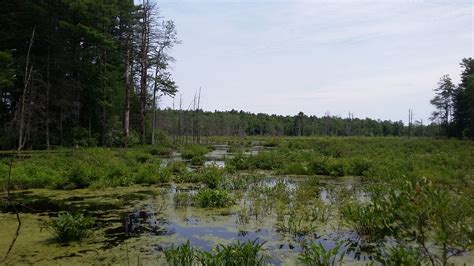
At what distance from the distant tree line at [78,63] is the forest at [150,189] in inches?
4.1

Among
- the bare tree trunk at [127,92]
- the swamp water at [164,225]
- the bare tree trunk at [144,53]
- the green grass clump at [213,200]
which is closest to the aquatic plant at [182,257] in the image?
the swamp water at [164,225]

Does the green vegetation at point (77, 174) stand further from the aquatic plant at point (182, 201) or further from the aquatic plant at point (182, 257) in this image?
the aquatic plant at point (182, 257)

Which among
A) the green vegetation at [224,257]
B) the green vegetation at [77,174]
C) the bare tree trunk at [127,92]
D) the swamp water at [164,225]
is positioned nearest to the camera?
the green vegetation at [224,257]

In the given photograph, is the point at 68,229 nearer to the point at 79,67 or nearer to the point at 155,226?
the point at 155,226

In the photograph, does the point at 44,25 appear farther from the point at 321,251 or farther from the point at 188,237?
the point at 321,251

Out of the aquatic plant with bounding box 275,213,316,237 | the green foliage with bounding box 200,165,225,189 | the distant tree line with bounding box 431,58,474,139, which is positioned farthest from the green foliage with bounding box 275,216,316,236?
the distant tree line with bounding box 431,58,474,139

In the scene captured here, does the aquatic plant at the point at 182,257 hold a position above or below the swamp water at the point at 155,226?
above

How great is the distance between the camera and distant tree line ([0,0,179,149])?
23844 mm

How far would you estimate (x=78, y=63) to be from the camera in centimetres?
2642

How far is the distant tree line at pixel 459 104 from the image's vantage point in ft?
163

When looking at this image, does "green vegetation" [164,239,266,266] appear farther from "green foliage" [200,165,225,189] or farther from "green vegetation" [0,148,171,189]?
"green vegetation" [0,148,171,189]

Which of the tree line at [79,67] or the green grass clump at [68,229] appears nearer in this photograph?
the green grass clump at [68,229]

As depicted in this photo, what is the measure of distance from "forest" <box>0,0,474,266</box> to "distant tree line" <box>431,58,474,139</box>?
1402 inches

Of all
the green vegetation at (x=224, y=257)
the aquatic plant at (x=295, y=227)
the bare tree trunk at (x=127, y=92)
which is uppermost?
the bare tree trunk at (x=127, y=92)
